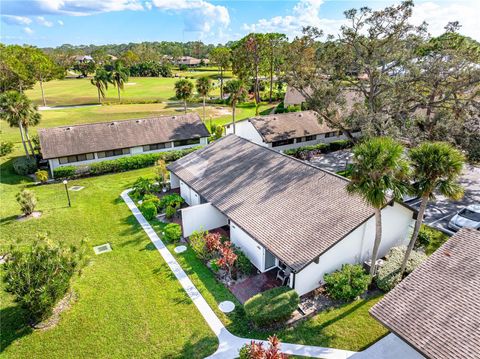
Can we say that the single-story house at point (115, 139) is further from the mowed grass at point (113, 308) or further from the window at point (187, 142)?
the mowed grass at point (113, 308)

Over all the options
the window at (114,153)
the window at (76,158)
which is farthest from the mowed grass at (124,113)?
the window at (76,158)

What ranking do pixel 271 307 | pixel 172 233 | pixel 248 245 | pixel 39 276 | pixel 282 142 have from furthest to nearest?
pixel 282 142 < pixel 172 233 < pixel 248 245 < pixel 271 307 < pixel 39 276

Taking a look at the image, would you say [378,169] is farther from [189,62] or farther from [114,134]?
[189,62]

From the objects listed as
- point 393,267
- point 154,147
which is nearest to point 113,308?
point 393,267

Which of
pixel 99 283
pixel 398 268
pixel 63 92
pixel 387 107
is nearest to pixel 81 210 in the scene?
pixel 99 283

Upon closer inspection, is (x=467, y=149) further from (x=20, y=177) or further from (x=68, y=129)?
(x=20, y=177)

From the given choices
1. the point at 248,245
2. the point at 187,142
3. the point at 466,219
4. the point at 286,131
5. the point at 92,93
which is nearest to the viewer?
the point at 248,245
